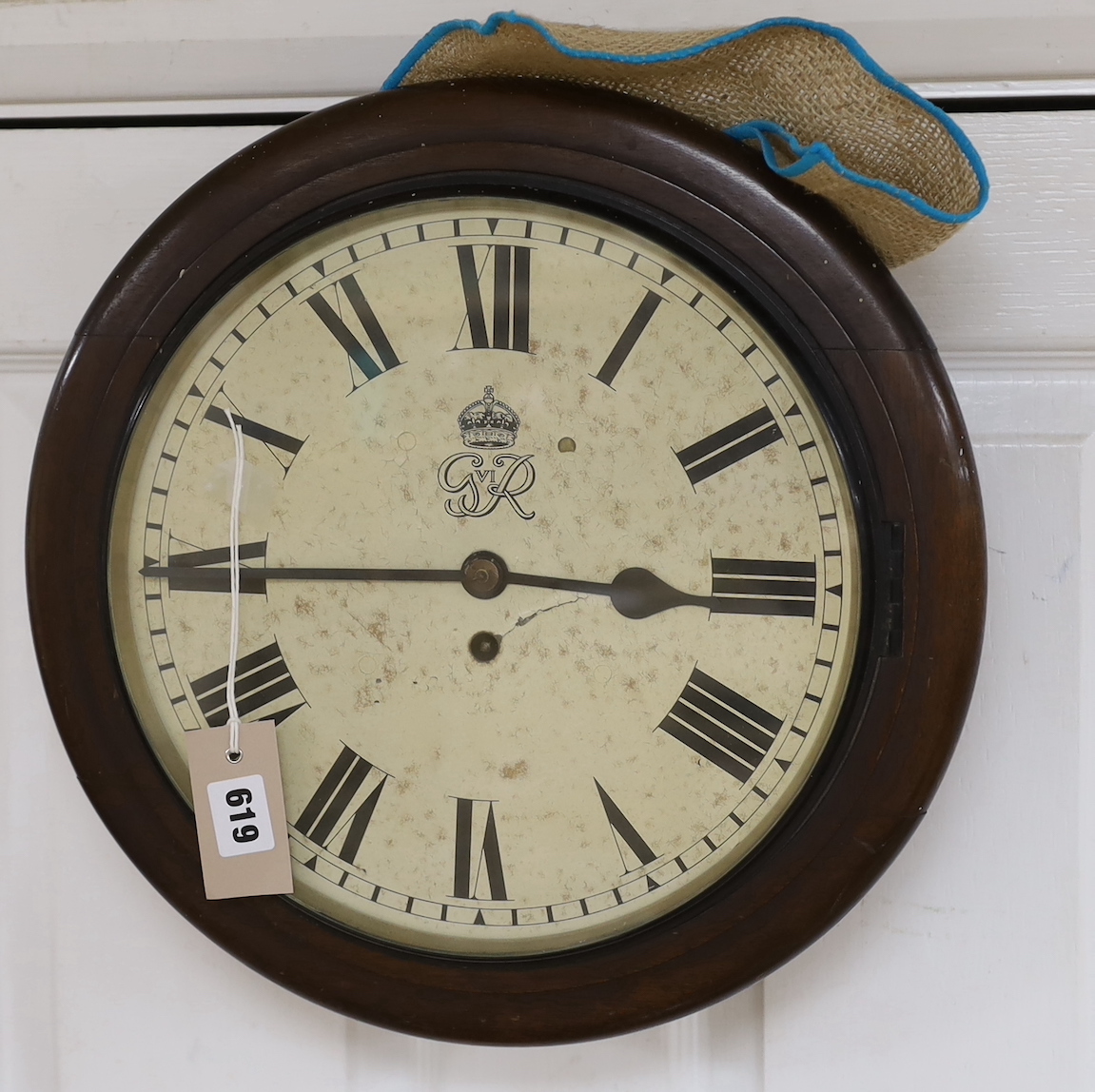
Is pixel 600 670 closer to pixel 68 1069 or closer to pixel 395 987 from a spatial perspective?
pixel 395 987

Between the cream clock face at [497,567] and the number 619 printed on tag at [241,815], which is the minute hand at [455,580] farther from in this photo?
the number 619 printed on tag at [241,815]

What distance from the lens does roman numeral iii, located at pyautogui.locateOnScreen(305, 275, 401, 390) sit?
50 cm

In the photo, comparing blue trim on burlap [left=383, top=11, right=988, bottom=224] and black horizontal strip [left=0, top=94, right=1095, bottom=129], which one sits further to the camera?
black horizontal strip [left=0, top=94, right=1095, bottom=129]

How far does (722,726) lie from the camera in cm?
50

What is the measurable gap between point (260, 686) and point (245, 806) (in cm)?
6

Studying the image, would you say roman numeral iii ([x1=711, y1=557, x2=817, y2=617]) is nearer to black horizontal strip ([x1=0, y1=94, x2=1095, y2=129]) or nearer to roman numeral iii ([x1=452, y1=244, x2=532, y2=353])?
roman numeral iii ([x1=452, y1=244, x2=532, y2=353])

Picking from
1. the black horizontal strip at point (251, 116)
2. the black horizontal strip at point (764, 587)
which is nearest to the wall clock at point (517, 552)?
the black horizontal strip at point (764, 587)

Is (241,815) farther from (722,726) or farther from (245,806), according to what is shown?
(722,726)

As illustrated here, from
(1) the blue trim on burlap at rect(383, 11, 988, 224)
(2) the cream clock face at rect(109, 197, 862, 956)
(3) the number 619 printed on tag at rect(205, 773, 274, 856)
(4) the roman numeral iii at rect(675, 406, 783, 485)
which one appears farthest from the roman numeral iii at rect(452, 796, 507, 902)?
(1) the blue trim on burlap at rect(383, 11, 988, 224)

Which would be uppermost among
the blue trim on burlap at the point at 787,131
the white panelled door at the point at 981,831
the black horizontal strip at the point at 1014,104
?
the black horizontal strip at the point at 1014,104

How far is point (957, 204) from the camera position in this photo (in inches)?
19.0

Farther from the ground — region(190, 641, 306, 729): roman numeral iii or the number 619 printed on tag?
region(190, 641, 306, 729): roman numeral iii

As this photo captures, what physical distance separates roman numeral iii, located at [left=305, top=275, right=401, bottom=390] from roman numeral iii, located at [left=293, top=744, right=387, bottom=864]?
0.69ft

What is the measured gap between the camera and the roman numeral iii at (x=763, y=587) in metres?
0.49
